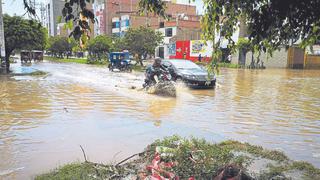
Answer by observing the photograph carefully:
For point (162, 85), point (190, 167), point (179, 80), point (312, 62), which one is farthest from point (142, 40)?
point (190, 167)

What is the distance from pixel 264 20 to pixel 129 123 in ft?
19.1

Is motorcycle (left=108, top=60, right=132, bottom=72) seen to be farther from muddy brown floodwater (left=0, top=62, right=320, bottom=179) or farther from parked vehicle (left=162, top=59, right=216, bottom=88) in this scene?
muddy brown floodwater (left=0, top=62, right=320, bottom=179)

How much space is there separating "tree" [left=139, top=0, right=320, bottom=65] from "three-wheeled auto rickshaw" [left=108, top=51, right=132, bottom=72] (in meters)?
25.1

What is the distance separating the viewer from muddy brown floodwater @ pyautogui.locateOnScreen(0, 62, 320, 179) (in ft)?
18.7

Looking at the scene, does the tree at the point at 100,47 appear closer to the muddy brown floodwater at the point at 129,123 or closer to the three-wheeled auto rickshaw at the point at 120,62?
the three-wheeled auto rickshaw at the point at 120,62

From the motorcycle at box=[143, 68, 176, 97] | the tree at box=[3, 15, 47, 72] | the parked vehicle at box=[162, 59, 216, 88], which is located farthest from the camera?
the tree at box=[3, 15, 47, 72]

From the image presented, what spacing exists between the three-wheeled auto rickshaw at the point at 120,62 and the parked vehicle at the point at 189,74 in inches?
468

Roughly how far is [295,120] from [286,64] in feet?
98.0

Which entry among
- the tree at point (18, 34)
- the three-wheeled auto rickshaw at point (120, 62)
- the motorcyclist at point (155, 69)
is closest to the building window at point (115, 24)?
the three-wheeled auto rickshaw at point (120, 62)

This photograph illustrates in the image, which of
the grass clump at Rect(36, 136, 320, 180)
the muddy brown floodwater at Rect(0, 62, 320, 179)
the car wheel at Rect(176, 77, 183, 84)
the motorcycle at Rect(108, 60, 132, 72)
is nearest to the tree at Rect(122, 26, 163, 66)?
the motorcycle at Rect(108, 60, 132, 72)

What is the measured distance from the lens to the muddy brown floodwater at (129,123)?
224 inches

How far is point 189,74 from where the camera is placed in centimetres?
1565

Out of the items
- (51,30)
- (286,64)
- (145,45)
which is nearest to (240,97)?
(145,45)

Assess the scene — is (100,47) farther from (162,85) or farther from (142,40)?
(162,85)
